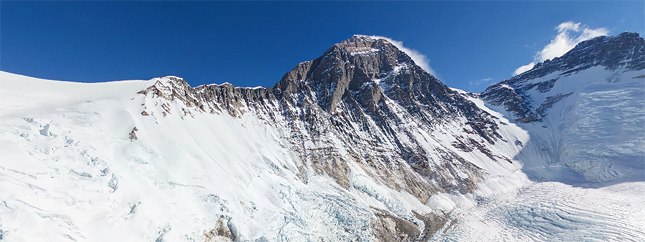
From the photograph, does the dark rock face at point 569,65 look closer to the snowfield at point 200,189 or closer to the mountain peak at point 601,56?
the mountain peak at point 601,56

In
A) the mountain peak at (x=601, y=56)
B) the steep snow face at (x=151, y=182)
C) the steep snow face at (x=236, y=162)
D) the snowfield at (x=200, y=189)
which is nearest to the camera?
the steep snow face at (x=151, y=182)

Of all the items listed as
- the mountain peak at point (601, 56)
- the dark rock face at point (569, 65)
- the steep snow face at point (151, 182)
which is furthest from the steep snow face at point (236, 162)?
the mountain peak at point (601, 56)

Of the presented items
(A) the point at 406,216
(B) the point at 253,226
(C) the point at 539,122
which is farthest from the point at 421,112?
(B) the point at 253,226

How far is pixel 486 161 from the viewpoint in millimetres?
87250

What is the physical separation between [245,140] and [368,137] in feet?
92.0

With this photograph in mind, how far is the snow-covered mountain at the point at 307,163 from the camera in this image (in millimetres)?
33125

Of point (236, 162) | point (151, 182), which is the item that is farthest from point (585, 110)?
point (151, 182)

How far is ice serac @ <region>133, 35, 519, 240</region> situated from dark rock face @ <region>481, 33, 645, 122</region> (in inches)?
1005

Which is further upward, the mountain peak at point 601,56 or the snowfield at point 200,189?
the mountain peak at point 601,56

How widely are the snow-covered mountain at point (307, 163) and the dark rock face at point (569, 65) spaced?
15451mm

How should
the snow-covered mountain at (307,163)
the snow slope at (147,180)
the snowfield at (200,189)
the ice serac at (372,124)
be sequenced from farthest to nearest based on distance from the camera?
the ice serac at (372,124)
the snow-covered mountain at (307,163)
the snowfield at (200,189)
the snow slope at (147,180)

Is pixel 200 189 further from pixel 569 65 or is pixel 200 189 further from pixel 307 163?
pixel 569 65

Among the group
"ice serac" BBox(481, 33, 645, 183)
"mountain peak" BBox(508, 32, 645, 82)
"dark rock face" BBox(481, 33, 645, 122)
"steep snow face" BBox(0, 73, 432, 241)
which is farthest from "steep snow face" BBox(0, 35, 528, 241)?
"mountain peak" BBox(508, 32, 645, 82)

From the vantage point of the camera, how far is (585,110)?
110 meters
